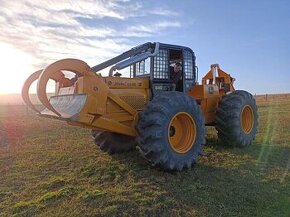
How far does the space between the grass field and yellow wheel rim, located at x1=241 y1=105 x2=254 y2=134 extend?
94 cm

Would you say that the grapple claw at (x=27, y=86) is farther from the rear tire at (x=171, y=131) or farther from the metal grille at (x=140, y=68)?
the metal grille at (x=140, y=68)

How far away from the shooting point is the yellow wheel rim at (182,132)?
25.7 ft

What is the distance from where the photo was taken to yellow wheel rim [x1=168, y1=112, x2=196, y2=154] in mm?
7843

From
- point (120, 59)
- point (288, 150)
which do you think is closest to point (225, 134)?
point (288, 150)

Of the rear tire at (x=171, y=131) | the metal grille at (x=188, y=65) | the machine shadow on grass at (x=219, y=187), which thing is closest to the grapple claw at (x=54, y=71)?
the rear tire at (x=171, y=131)

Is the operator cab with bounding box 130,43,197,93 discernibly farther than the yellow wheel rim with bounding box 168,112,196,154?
Yes

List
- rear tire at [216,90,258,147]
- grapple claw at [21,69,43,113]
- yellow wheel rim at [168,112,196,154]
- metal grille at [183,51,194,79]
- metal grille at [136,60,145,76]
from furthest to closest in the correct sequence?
1. rear tire at [216,90,258,147]
2. metal grille at [183,51,194,79]
3. metal grille at [136,60,145,76]
4. yellow wheel rim at [168,112,196,154]
5. grapple claw at [21,69,43,113]

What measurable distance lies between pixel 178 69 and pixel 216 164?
8.74 ft

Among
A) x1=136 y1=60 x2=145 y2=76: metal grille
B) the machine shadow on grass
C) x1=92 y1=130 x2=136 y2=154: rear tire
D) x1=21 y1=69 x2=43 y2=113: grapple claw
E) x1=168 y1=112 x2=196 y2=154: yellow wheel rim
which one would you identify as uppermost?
x1=136 y1=60 x2=145 y2=76: metal grille

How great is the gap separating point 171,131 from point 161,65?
1731 mm

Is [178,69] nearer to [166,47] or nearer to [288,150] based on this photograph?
[166,47]

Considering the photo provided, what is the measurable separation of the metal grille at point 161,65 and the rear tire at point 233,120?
7.47 feet

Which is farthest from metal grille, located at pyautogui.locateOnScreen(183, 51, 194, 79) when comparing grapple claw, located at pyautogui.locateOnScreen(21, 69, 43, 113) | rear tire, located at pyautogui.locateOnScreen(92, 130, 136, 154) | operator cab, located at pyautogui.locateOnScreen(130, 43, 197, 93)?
grapple claw, located at pyautogui.locateOnScreen(21, 69, 43, 113)

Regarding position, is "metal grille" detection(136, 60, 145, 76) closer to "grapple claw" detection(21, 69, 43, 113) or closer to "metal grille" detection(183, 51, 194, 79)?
"metal grille" detection(183, 51, 194, 79)
